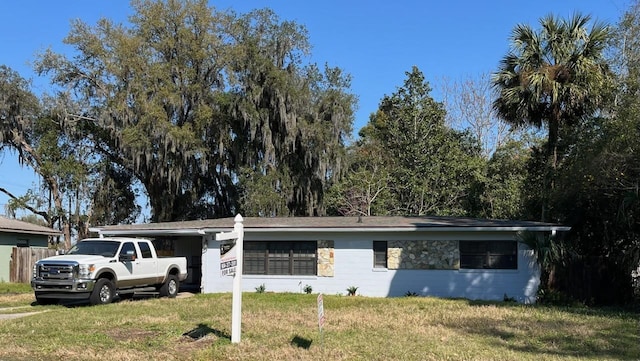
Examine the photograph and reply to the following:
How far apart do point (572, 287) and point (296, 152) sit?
15.3 m

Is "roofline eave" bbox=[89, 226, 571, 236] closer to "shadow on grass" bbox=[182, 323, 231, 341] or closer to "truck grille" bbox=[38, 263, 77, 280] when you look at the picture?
"truck grille" bbox=[38, 263, 77, 280]

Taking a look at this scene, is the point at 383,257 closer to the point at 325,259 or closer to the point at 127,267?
the point at 325,259

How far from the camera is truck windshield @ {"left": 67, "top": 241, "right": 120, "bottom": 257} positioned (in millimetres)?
17531

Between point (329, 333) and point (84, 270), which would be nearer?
point (329, 333)

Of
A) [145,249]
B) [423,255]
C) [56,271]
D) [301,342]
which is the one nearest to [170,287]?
[145,249]

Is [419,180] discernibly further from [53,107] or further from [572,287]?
[53,107]

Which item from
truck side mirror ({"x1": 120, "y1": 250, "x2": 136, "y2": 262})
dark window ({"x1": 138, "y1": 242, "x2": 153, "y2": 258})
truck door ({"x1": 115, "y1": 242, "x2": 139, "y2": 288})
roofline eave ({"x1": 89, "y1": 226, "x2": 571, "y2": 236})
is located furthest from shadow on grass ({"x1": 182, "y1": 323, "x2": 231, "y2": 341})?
roofline eave ({"x1": 89, "y1": 226, "x2": 571, "y2": 236})

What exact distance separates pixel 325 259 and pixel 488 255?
535 centimetres

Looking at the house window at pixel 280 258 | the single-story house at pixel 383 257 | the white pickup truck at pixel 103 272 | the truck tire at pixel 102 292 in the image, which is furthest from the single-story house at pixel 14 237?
the house window at pixel 280 258

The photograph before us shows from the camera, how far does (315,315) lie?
45.9ft

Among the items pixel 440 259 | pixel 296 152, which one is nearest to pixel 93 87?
pixel 296 152

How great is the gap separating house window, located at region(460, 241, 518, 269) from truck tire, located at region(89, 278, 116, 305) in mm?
10778

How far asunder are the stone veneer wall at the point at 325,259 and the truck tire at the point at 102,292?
675 cm

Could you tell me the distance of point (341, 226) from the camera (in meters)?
19.9
